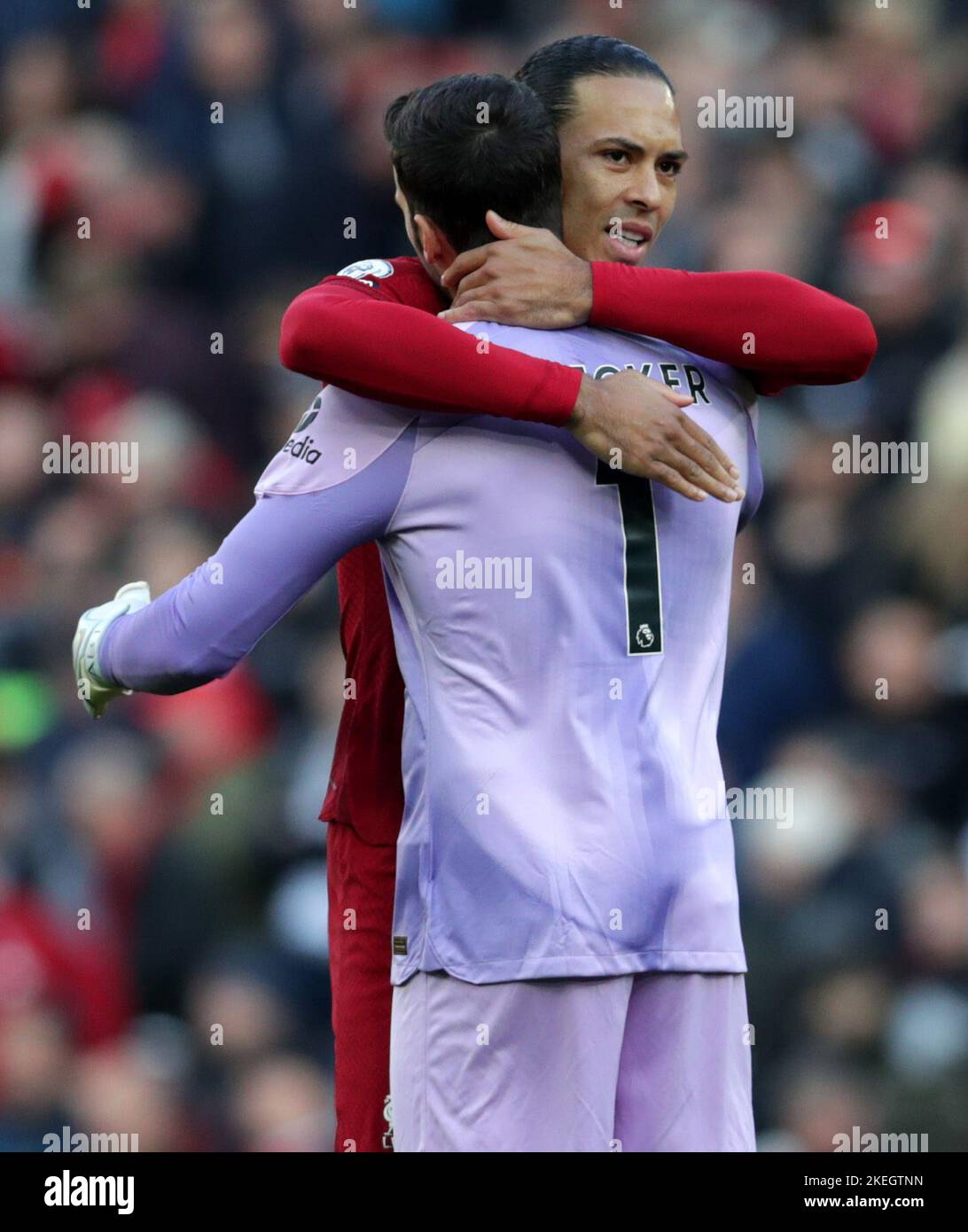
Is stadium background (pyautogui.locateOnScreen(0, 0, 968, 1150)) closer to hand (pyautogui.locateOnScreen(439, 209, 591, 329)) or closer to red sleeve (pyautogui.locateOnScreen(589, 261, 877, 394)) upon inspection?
red sleeve (pyautogui.locateOnScreen(589, 261, 877, 394))

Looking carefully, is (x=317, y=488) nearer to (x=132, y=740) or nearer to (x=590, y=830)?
(x=590, y=830)

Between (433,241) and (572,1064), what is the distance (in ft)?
2.46

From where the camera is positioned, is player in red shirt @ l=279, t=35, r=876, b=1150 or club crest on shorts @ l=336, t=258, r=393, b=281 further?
club crest on shorts @ l=336, t=258, r=393, b=281

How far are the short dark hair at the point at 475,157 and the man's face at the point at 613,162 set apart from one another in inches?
10.1

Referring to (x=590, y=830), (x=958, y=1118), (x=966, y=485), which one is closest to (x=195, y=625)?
(x=590, y=830)

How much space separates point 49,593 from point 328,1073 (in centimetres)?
106

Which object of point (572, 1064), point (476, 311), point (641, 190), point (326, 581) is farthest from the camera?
point (326, 581)

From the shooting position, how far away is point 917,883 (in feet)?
10.9

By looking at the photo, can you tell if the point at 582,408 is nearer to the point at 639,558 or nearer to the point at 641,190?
the point at 639,558

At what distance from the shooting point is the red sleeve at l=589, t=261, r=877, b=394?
5.81 ft

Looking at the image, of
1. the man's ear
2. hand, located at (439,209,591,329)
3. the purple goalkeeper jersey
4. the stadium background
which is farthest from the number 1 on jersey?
the stadium background

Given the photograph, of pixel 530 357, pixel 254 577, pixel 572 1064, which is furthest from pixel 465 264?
pixel 572 1064

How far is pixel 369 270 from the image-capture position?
1.93 m

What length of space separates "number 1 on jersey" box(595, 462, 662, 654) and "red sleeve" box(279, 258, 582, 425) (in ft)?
0.31
